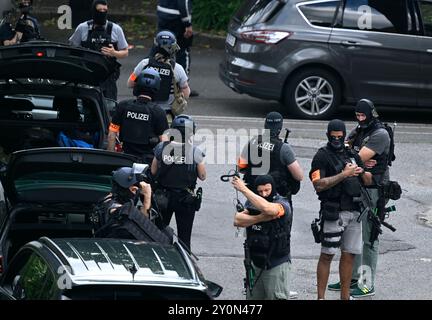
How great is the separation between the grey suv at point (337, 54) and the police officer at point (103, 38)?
292cm

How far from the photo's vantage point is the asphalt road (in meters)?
11.9

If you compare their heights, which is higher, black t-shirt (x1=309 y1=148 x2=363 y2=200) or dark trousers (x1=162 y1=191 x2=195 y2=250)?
black t-shirt (x1=309 y1=148 x2=363 y2=200)

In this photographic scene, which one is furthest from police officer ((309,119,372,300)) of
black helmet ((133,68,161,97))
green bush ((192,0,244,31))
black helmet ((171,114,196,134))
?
green bush ((192,0,244,31))

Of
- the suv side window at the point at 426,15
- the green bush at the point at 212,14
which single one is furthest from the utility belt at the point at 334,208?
the green bush at the point at 212,14

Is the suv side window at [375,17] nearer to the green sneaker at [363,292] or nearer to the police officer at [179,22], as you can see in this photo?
the police officer at [179,22]

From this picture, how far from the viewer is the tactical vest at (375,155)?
37.6 ft

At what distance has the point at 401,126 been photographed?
17906 millimetres

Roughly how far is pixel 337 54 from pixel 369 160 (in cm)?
650

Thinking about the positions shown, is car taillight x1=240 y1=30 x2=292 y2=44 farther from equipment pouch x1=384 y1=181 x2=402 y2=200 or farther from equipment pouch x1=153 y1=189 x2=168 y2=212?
equipment pouch x1=153 y1=189 x2=168 y2=212

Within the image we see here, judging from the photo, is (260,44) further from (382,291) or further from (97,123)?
(382,291)

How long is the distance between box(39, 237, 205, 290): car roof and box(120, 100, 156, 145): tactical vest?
3.44 meters

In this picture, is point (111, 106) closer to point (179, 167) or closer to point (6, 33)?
point (179, 167)

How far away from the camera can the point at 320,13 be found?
58.6 ft

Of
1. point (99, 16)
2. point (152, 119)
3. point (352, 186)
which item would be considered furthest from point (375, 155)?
point (99, 16)
